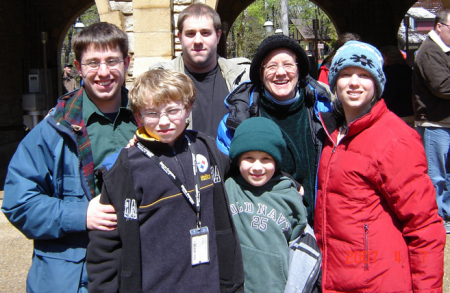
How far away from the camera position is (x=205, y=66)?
2.70m

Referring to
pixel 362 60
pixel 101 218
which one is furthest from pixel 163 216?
pixel 362 60

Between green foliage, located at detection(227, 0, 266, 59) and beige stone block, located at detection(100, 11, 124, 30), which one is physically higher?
green foliage, located at detection(227, 0, 266, 59)

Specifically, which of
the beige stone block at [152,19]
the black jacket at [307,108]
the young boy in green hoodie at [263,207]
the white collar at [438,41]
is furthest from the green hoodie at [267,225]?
the beige stone block at [152,19]

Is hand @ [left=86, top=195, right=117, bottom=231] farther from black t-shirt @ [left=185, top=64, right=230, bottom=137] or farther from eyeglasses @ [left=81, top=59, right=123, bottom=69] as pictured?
black t-shirt @ [left=185, top=64, right=230, bottom=137]

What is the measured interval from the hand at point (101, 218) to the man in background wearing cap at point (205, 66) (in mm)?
1005

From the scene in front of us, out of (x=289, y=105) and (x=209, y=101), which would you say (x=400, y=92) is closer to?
(x=209, y=101)

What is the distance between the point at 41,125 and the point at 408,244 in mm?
1734

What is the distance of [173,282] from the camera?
5.45 ft

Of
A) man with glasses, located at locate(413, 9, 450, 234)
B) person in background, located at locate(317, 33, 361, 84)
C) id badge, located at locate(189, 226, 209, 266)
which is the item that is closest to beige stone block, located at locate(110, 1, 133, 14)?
person in background, located at locate(317, 33, 361, 84)

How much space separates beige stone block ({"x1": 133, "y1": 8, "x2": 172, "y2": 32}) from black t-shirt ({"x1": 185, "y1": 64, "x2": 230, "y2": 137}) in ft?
8.57

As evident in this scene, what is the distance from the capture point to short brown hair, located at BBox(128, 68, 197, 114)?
1.70 metres

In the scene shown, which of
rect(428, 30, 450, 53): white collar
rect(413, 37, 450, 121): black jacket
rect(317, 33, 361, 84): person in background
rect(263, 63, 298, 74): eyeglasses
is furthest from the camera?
rect(317, 33, 361, 84): person in background

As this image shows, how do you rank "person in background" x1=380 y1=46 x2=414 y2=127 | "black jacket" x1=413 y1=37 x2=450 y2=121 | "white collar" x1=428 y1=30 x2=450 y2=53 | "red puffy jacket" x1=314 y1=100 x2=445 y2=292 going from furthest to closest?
"person in background" x1=380 y1=46 x2=414 y2=127, "white collar" x1=428 y1=30 x2=450 y2=53, "black jacket" x1=413 y1=37 x2=450 y2=121, "red puffy jacket" x1=314 y1=100 x2=445 y2=292

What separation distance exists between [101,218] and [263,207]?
2.40 ft
